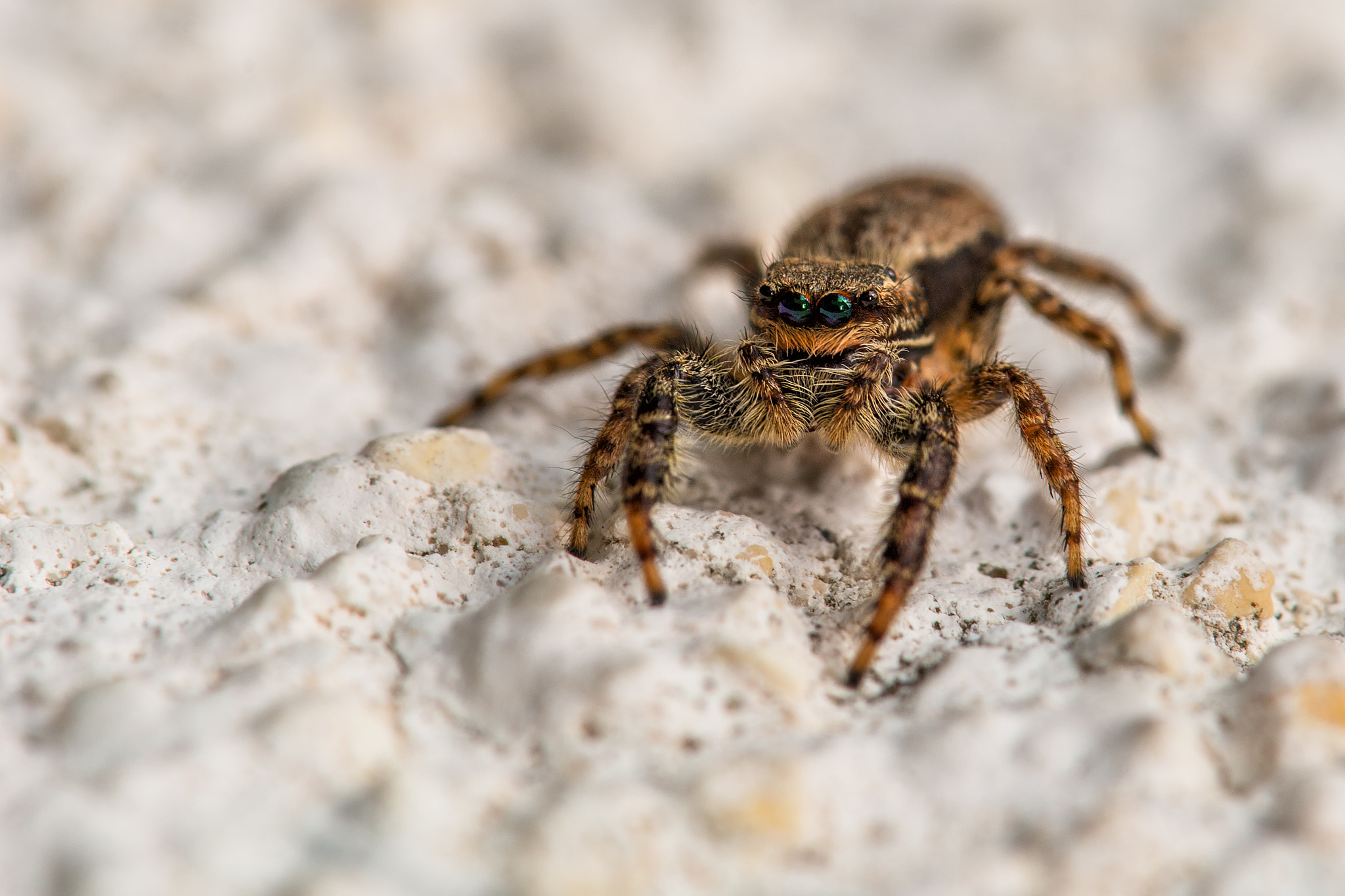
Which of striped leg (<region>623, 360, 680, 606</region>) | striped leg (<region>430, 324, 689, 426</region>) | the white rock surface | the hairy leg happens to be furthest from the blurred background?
the hairy leg

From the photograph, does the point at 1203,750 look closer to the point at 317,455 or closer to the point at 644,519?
the point at 644,519

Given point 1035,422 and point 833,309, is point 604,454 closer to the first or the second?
point 833,309

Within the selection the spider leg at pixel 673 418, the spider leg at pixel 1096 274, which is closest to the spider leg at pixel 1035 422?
the spider leg at pixel 673 418

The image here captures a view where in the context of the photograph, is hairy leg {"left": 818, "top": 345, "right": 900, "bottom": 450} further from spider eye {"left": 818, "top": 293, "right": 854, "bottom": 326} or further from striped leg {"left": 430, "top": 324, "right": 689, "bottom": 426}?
striped leg {"left": 430, "top": 324, "right": 689, "bottom": 426}

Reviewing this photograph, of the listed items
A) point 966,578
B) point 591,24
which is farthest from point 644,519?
point 591,24

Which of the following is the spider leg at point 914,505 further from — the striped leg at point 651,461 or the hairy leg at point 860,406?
the striped leg at point 651,461

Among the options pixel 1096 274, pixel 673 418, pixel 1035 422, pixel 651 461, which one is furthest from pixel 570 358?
pixel 1096 274

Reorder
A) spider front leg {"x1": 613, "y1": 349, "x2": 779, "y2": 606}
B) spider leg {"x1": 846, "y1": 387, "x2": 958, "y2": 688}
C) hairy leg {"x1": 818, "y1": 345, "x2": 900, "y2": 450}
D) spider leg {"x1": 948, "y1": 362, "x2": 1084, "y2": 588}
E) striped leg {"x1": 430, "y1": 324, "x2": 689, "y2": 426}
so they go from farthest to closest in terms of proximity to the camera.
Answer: striped leg {"x1": 430, "y1": 324, "x2": 689, "y2": 426} → hairy leg {"x1": 818, "y1": 345, "x2": 900, "y2": 450} → spider leg {"x1": 948, "y1": 362, "x2": 1084, "y2": 588} → spider front leg {"x1": 613, "y1": 349, "x2": 779, "y2": 606} → spider leg {"x1": 846, "y1": 387, "x2": 958, "y2": 688}
